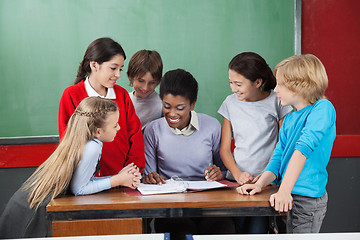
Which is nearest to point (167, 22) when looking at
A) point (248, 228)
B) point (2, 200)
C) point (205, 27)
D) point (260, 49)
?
point (205, 27)

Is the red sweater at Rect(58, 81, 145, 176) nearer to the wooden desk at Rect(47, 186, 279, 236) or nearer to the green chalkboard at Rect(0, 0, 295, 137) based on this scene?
the wooden desk at Rect(47, 186, 279, 236)

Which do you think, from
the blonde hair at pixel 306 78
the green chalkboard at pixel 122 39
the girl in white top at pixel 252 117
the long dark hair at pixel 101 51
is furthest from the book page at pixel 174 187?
the green chalkboard at pixel 122 39

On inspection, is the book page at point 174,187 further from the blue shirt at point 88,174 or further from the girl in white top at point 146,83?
the girl in white top at point 146,83

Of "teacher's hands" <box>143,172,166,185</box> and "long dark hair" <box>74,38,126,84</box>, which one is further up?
"long dark hair" <box>74,38,126,84</box>

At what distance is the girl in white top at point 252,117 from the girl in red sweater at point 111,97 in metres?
0.48

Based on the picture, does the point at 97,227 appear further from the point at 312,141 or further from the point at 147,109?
the point at 147,109

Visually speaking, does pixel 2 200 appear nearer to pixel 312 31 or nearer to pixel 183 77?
pixel 183 77

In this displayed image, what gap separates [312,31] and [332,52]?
220 millimetres

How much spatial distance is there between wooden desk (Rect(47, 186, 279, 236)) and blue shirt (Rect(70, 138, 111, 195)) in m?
0.13

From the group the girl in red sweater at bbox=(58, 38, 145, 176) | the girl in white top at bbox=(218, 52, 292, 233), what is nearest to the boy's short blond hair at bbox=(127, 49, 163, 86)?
the girl in red sweater at bbox=(58, 38, 145, 176)

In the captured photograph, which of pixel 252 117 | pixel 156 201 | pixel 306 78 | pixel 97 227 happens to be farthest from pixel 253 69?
pixel 97 227

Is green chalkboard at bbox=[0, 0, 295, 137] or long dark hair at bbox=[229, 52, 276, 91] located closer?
long dark hair at bbox=[229, 52, 276, 91]

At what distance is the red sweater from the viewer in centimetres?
200

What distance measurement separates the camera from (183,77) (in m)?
2.07
